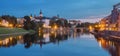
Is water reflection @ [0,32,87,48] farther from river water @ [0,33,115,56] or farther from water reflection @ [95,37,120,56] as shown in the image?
water reflection @ [95,37,120,56]

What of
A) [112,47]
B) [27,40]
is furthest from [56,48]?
[27,40]

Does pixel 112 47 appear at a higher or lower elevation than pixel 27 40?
higher

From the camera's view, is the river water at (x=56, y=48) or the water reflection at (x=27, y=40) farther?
the water reflection at (x=27, y=40)

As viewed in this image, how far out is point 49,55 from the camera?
87.5ft

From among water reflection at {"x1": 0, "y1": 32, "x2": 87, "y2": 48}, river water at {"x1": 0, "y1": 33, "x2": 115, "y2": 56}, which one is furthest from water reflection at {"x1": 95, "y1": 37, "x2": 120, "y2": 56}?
water reflection at {"x1": 0, "y1": 32, "x2": 87, "y2": 48}

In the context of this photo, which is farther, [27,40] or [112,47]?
[27,40]

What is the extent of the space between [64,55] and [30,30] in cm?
8718

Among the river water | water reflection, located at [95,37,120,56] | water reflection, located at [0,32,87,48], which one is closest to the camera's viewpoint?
water reflection, located at [95,37,120,56]

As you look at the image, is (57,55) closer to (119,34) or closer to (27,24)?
(119,34)

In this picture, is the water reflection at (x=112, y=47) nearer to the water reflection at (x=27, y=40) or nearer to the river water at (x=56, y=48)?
the river water at (x=56, y=48)

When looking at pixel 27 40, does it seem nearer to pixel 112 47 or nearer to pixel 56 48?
pixel 56 48

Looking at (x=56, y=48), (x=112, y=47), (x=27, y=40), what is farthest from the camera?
(x=27, y=40)

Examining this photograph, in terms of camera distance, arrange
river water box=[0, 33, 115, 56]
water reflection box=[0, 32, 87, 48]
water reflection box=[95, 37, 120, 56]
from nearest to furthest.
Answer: water reflection box=[95, 37, 120, 56]
river water box=[0, 33, 115, 56]
water reflection box=[0, 32, 87, 48]

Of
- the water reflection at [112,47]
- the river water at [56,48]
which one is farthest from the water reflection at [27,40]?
the water reflection at [112,47]
